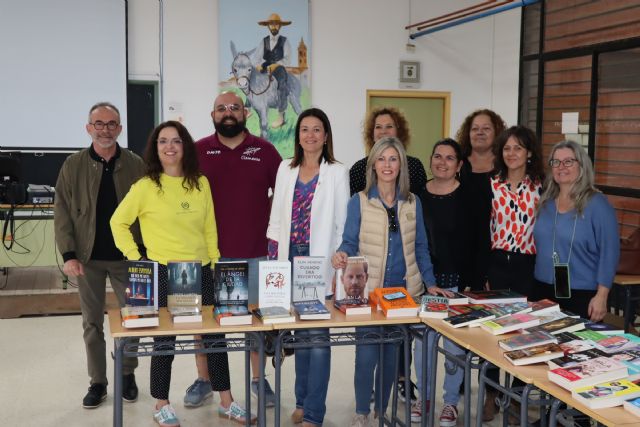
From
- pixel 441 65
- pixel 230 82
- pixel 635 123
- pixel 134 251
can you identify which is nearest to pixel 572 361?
pixel 134 251

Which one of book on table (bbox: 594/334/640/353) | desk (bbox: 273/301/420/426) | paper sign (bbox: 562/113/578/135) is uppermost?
paper sign (bbox: 562/113/578/135)

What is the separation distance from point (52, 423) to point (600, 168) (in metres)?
5.08

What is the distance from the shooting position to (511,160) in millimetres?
3406

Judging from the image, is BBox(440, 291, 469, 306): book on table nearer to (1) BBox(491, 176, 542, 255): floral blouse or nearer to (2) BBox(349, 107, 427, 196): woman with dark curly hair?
(1) BBox(491, 176, 542, 255): floral blouse

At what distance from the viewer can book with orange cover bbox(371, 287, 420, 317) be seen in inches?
120

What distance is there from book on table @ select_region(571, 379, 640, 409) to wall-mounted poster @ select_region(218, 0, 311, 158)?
577 cm

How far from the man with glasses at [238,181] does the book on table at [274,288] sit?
20.5 inches

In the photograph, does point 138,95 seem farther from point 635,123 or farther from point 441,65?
point 635,123

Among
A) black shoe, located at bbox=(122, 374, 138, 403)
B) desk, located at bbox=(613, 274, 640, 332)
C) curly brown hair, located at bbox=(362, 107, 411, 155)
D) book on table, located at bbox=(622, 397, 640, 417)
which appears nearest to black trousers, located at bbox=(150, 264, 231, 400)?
black shoe, located at bbox=(122, 374, 138, 403)

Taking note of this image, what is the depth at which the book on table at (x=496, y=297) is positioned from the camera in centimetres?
312

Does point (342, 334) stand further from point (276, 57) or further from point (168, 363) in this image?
point (276, 57)

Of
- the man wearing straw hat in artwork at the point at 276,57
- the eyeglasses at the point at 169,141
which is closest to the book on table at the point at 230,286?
the eyeglasses at the point at 169,141

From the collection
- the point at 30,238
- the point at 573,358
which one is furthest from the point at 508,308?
the point at 30,238

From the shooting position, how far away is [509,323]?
9.28 feet
